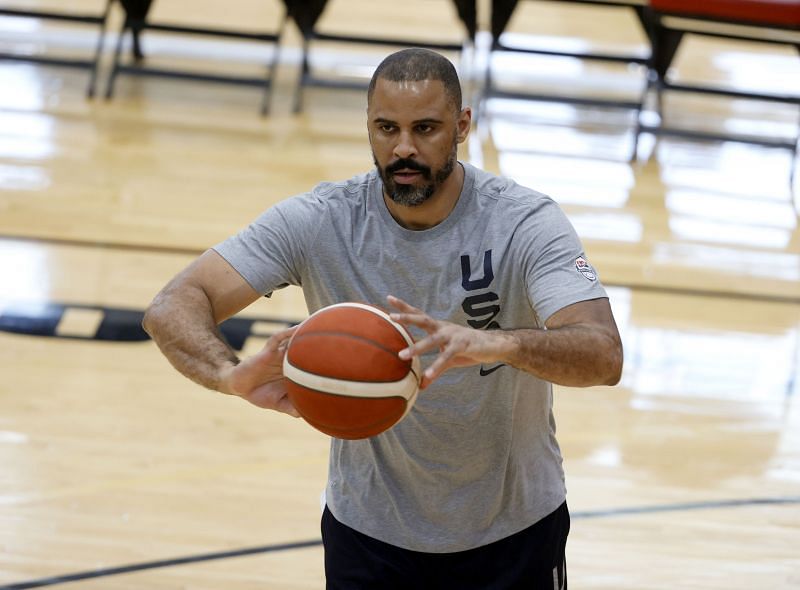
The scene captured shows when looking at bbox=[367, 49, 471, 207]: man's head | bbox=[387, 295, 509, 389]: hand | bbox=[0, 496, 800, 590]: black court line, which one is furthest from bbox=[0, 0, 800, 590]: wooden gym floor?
bbox=[387, 295, 509, 389]: hand

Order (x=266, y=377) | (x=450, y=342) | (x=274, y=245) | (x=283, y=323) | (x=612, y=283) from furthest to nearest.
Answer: (x=612, y=283) < (x=283, y=323) < (x=274, y=245) < (x=266, y=377) < (x=450, y=342)

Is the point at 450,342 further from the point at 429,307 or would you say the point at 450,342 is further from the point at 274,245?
the point at 274,245

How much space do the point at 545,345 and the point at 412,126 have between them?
58 cm

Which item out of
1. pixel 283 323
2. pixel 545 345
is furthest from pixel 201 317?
pixel 283 323

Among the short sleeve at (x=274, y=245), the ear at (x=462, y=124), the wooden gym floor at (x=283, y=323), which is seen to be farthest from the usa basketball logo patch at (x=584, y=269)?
the wooden gym floor at (x=283, y=323)

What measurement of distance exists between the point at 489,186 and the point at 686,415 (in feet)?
9.03

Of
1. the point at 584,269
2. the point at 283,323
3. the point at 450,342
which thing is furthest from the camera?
the point at 283,323

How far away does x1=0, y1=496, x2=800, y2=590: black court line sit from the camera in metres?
3.88

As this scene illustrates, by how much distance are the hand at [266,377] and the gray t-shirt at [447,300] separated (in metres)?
0.26

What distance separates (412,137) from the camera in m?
2.59

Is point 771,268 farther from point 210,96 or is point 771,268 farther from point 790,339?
point 210,96

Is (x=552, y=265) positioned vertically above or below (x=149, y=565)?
above

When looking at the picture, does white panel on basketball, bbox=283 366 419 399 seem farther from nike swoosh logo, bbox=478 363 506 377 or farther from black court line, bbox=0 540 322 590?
black court line, bbox=0 540 322 590

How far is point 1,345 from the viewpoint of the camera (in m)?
5.37
